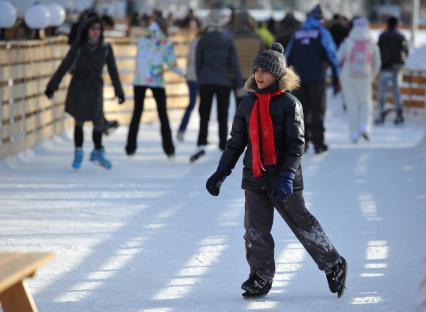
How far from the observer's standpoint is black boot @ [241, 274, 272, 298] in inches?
233

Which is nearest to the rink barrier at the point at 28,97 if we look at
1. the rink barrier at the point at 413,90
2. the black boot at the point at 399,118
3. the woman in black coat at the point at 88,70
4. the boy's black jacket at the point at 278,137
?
the woman in black coat at the point at 88,70

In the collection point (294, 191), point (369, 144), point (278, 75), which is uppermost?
point (278, 75)

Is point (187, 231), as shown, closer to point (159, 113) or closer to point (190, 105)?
point (159, 113)

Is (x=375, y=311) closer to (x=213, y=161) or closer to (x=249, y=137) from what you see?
(x=249, y=137)

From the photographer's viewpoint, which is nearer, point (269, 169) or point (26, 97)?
point (269, 169)

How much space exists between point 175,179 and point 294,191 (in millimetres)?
5182

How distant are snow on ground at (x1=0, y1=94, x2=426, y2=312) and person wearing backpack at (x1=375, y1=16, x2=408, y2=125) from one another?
440cm

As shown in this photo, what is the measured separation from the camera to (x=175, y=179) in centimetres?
1095

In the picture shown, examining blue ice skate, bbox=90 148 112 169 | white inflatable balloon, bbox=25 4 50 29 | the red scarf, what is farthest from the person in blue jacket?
the red scarf

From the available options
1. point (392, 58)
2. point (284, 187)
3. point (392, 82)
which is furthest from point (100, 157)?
point (392, 82)

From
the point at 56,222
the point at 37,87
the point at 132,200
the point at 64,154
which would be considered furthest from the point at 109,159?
the point at 56,222

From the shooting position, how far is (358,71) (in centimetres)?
1412

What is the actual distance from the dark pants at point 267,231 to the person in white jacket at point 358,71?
327 inches

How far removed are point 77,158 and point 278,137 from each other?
222 inches
